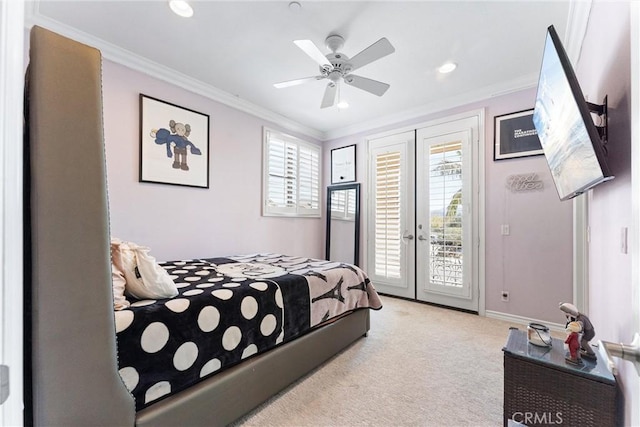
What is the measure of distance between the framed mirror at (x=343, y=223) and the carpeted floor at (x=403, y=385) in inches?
72.9

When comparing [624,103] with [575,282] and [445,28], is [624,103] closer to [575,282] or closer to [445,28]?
[445,28]

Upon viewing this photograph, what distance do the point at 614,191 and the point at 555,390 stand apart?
3.10 feet

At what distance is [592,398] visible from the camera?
1.11 meters

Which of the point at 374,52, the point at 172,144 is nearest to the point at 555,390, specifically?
the point at 374,52

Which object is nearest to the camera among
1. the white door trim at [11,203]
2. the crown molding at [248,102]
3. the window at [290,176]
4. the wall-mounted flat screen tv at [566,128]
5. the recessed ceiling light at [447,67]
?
the white door trim at [11,203]

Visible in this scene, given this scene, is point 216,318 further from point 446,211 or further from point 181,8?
point 446,211

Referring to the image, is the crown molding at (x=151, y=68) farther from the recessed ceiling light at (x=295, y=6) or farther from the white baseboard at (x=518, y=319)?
the white baseboard at (x=518, y=319)

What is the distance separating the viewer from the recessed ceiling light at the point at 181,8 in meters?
2.05

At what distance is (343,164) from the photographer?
4.88 m

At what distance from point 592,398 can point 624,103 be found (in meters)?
1.19

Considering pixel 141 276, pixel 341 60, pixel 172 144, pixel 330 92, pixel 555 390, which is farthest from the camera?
pixel 172 144

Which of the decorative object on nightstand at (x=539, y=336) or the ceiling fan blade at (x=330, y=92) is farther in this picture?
the ceiling fan blade at (x=330, y=92)

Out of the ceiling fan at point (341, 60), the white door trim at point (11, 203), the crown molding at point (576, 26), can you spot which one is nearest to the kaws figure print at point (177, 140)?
the ceiling fan at point (341, 60)

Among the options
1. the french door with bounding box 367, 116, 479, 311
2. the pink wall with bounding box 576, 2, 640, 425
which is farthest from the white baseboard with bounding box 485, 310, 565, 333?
the pink wall with bounding box 576, 2, 640, 425
